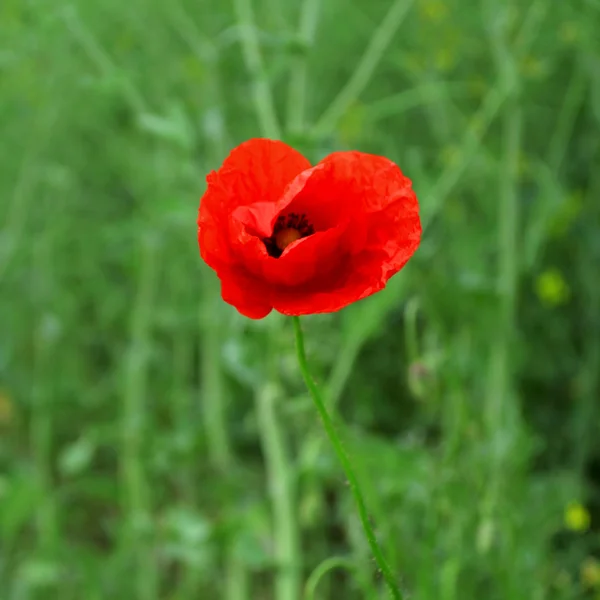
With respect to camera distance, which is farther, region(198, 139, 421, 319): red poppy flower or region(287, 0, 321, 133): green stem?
region(287, 0, 321, 133): green stem

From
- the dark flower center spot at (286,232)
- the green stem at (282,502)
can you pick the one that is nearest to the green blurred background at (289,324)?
the green stem at (282,502)

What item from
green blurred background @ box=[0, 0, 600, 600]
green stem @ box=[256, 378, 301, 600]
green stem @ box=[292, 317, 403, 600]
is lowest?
green stem @ box=[292, 317, 403, 600]

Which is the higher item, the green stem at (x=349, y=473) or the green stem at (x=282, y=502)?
the green stem at (x=282, y=502)

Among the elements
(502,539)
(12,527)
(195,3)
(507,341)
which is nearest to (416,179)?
(507,341)

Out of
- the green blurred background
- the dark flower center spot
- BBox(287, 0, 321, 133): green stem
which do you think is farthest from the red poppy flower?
BBox(287, 0, 321, 133): green stem

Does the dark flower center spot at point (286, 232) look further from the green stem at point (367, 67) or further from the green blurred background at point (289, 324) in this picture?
the green stem at point (367, 67)

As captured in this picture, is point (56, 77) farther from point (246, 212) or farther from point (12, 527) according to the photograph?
point (246, 212)

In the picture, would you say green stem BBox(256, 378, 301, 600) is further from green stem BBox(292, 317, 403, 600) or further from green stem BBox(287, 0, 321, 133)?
green stem BBox(292, 317, 403, 600)

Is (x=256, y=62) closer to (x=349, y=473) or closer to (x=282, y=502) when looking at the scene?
(x=282, y=502)
